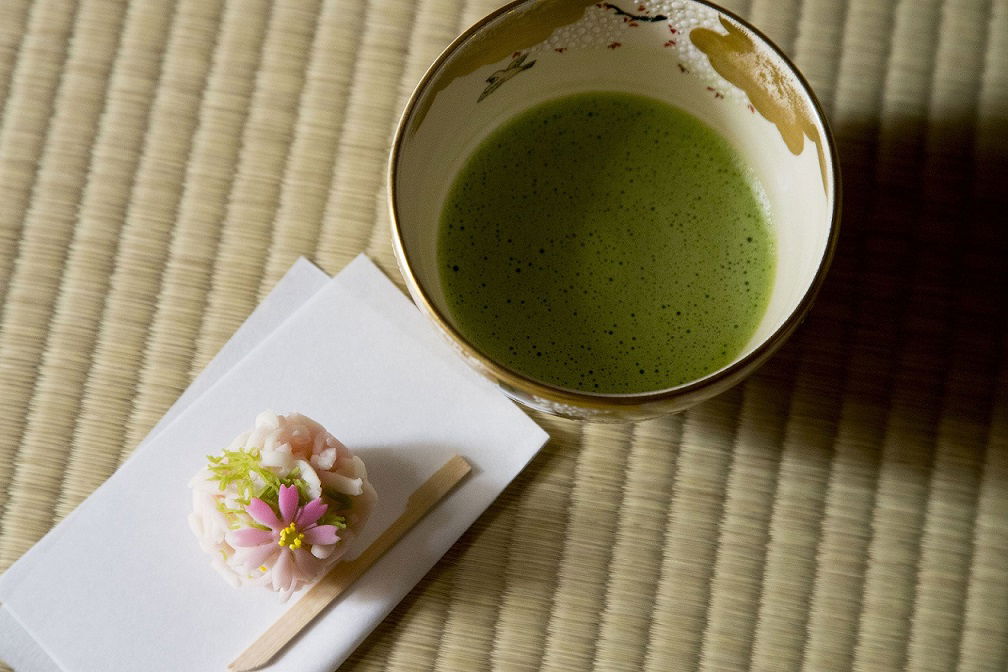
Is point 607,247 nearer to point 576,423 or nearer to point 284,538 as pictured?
point 576,423

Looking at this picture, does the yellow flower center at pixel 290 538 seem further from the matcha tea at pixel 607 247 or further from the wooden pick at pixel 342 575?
the matcha tea at pixel 607 247

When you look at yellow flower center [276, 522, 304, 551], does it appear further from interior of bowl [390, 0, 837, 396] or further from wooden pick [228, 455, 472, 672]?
interior of bowl [390, 0, 837, 396]

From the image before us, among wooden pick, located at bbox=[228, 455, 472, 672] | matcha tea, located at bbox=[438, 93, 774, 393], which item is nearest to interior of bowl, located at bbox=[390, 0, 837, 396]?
matcha tea, located at bbox=[438, 93, 774, 393]

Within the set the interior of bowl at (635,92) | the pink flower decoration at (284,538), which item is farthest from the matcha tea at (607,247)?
the pink flower decoration at (284,538)

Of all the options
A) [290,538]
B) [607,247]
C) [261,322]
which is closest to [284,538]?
[290,538]

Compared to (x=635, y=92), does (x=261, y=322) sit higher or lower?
lower
